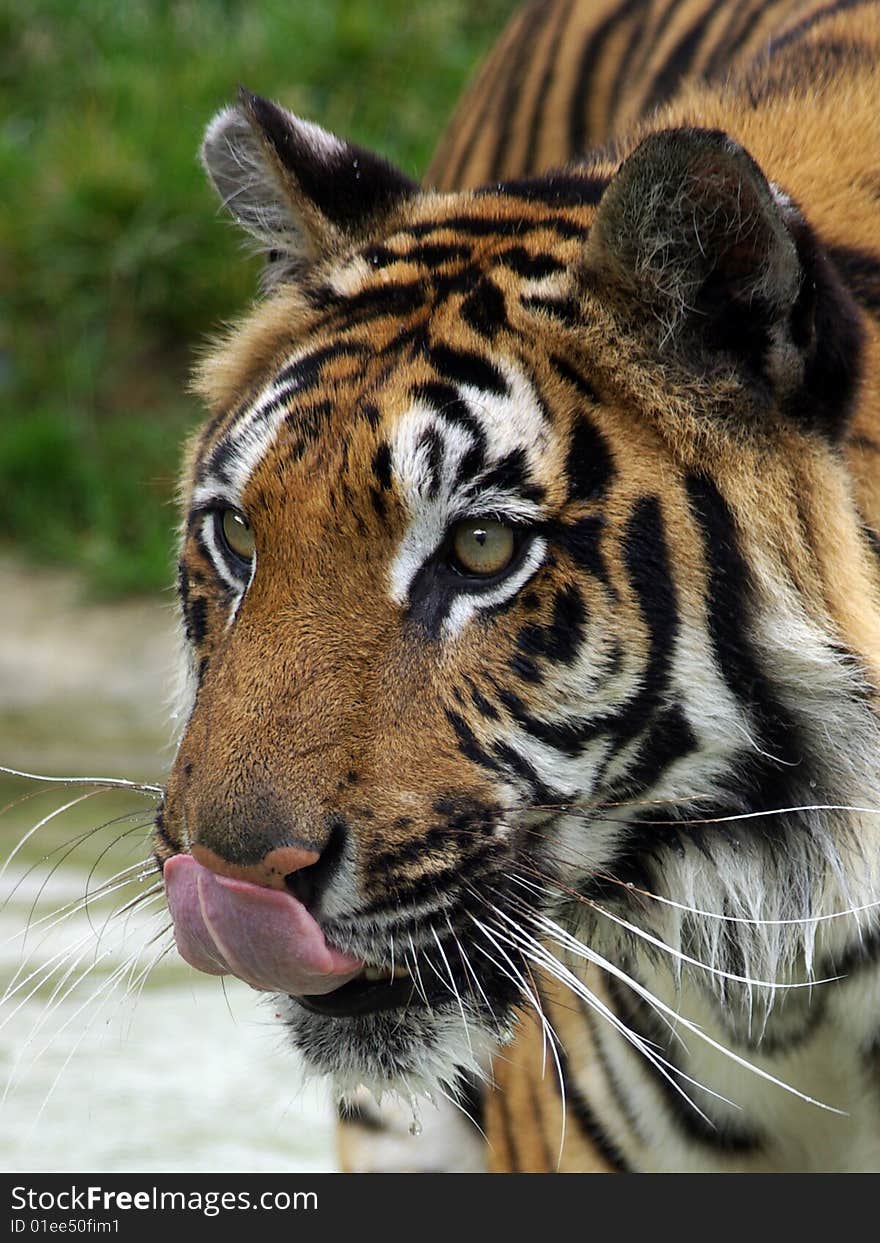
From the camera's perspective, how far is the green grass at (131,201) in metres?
6.68

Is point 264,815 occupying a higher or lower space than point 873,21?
lower

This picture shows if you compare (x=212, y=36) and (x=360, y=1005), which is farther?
(x=212, y=36)

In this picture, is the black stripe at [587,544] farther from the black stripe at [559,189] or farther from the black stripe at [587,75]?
the black stripe at [587,75]

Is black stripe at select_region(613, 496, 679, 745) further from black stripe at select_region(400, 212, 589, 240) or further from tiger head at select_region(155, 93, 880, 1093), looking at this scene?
black stripe at select_region(400, 212, 589, 240)

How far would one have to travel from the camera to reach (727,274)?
82.2 inches

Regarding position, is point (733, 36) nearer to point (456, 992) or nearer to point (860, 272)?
point (860, 272)

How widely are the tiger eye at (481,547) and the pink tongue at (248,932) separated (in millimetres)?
408

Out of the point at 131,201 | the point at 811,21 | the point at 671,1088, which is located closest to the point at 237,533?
the point at 671,1088

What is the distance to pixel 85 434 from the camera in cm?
685

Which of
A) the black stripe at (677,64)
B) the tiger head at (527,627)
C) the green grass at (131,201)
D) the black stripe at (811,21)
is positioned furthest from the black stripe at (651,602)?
the green grass at (131,201)

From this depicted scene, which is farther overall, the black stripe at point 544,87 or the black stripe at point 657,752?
the black stripe at point 544,87

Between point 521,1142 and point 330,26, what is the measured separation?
6.17 meters

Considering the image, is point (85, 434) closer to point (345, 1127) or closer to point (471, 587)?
point (345, 1127)

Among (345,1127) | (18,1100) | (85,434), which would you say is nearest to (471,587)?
(345,1127)
